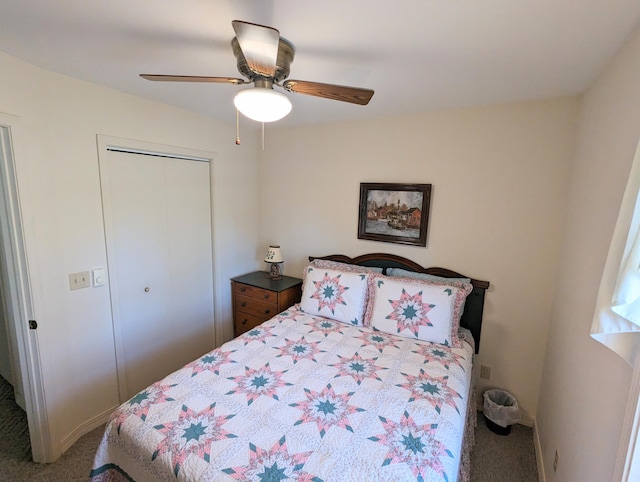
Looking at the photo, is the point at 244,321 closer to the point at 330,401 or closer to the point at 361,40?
the point at 330,401

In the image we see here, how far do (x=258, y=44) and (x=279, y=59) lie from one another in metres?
0.34

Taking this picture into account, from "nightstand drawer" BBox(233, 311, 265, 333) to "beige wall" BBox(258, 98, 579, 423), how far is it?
109 centimetres

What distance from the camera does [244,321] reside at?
118 inches

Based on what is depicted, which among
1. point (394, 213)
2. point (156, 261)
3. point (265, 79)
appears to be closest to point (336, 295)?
point (394, 213)

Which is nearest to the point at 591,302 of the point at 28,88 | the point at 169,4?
the point at 169,4

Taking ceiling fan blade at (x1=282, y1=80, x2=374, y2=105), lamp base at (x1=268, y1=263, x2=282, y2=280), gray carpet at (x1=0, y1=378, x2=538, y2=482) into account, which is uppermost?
ceiling fan blade at (x1=282, y1=80, x2=374, y2=105)

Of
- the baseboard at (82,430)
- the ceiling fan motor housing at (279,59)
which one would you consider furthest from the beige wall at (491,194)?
the baseboard at (82,430)

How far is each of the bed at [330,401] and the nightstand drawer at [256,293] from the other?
1.50ft

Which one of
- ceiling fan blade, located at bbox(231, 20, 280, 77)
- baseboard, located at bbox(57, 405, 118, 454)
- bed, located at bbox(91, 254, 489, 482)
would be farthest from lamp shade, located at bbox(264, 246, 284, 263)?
ceiling fan blade, located at bbox(231, 20, 280, 77)

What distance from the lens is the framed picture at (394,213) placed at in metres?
2.44

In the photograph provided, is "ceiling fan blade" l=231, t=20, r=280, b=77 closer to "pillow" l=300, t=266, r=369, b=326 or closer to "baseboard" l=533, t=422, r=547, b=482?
"pillow" l=300, t=266, r=369, b=326

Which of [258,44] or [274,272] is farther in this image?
[274,272]

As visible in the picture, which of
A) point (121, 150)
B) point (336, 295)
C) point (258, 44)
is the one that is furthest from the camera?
point (336, 295)

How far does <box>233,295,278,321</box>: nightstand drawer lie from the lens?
2.80 metres
